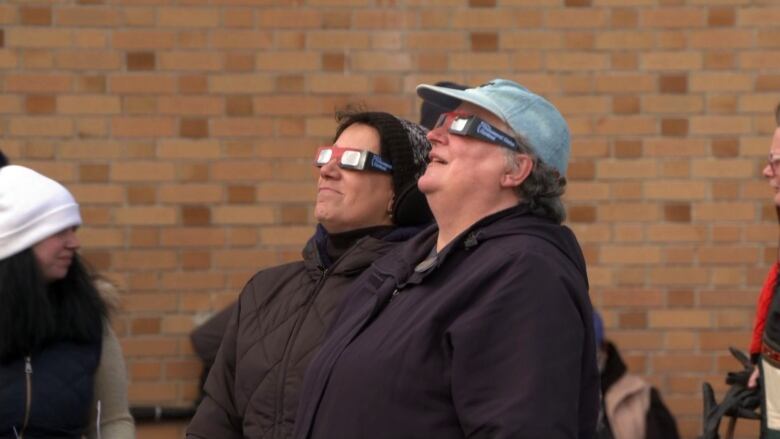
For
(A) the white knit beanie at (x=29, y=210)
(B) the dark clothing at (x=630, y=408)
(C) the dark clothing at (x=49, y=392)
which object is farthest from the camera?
(B) the dark clothing at (x=630, y=408)

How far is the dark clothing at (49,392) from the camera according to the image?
365 cm

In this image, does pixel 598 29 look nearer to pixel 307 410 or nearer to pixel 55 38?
pixel 55 38

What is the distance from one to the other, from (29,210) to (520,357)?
165cm

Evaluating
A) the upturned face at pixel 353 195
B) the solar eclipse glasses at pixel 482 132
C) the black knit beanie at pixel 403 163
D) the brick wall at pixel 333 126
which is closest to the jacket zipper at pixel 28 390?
the upturned face at pixel 353 195

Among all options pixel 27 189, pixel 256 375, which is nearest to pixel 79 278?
pixel 27 189

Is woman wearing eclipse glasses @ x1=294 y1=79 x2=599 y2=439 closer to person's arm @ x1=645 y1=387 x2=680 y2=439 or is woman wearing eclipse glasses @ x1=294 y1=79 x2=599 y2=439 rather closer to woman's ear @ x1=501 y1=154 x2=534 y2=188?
woman's ear @ x1=501 y1=154 x2=534 y2=188

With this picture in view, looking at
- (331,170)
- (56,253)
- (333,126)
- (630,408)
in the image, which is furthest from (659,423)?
(56,253)

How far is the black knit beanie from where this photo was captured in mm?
3588

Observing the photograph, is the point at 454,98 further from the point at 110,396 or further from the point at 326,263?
the point at 110,396

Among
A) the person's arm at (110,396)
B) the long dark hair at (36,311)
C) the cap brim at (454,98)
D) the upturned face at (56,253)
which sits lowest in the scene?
the person's arm at (110,396)

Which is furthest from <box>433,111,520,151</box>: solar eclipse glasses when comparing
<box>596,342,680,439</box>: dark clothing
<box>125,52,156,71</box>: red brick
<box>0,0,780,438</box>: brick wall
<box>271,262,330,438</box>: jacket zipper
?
<box>125,52,156,71</box>: red brick

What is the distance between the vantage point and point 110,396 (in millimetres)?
3965

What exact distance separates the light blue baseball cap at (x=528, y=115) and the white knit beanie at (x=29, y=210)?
127 cm

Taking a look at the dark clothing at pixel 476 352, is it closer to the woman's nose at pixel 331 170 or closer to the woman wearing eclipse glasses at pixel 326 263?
the woman wearing eclipse glasses at pixel 326 263
